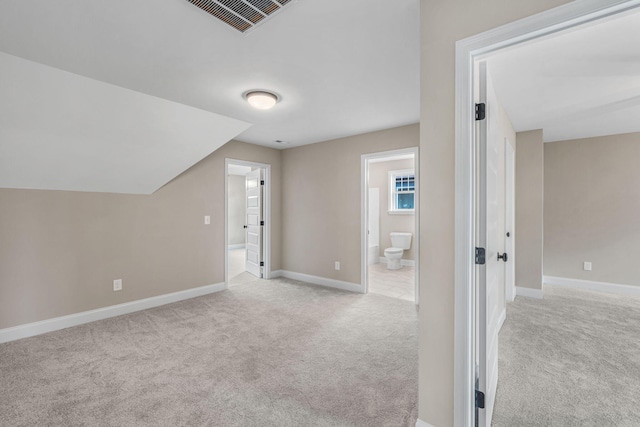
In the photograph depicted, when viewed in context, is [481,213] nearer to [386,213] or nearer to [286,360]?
[286,360]

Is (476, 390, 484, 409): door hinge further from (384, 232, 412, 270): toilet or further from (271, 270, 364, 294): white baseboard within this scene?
(384, 232, 412, 270): toilet

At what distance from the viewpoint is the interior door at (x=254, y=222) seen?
5.36 meters

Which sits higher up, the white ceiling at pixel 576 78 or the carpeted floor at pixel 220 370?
the white ceiling at pixel 576 78

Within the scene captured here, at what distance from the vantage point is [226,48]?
2.02 m

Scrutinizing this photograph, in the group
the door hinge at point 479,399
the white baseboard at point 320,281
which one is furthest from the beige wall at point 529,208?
the door hinge at point 479,399

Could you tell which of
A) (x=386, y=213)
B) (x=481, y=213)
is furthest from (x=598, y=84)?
(x=386, y=213)

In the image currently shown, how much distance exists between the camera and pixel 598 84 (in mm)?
2557

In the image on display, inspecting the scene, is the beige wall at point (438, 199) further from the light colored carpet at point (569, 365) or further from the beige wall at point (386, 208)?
the beige wall at point (386, 208)

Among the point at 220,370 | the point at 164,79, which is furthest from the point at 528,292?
the point at 164,79

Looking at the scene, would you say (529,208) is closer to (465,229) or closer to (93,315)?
(465,229)

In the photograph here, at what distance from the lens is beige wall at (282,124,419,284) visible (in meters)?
4.45

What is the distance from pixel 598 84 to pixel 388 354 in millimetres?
3001

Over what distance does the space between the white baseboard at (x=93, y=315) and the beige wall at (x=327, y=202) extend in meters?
1.64

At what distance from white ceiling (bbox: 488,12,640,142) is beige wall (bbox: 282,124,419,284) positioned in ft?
4.46
